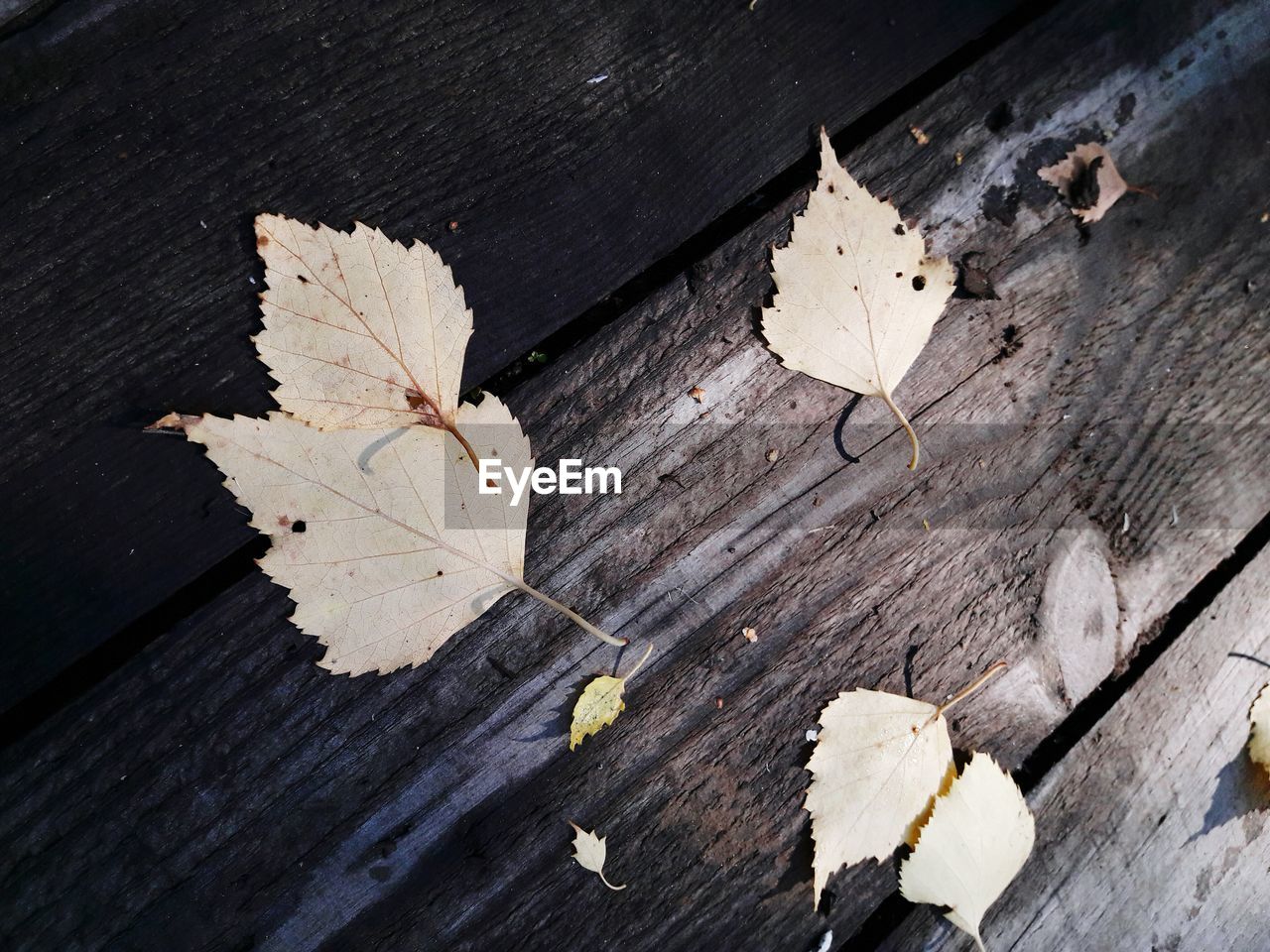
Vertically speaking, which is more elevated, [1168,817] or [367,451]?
[367,451]

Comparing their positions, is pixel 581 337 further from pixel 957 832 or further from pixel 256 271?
pixel 957 832

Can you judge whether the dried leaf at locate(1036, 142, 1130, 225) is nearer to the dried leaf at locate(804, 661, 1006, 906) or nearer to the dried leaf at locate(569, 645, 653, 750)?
the dried leaf at locate(804, 661, 1006, 906)

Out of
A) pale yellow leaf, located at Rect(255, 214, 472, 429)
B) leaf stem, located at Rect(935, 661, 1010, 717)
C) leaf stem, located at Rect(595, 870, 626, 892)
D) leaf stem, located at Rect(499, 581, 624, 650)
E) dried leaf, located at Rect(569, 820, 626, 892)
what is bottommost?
leaf stem, located at Rect(935, 661, 1010, 717)

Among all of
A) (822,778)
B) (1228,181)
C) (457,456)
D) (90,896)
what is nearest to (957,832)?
(822,778)

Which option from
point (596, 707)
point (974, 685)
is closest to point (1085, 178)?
point (974, 685)

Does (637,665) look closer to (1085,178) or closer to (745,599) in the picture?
(745,599)

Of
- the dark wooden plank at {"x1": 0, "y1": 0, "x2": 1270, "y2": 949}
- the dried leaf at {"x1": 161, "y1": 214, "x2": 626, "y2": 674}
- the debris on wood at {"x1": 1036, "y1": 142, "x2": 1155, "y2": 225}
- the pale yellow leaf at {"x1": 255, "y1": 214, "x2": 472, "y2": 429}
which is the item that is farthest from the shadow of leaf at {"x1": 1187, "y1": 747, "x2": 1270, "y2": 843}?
the pale yellow leaf at {"x1": 255, "y1": 214, "x2": 472, "y2": 429}

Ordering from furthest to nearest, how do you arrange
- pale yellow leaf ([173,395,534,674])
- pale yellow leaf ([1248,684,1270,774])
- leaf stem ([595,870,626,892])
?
1. pale yellow leaf ([1248,684,1270,774])
2. leaf stem ([595,870,626,892])
3. pale yellow leaf ([173,395,534,674])
